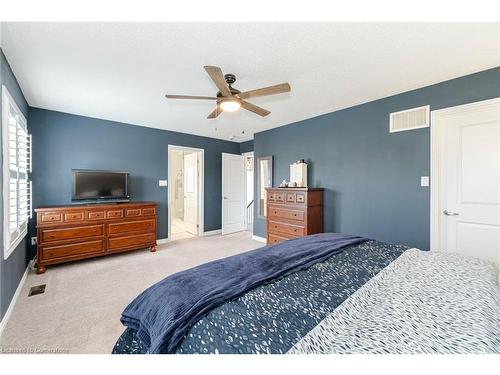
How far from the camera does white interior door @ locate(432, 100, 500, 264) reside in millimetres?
2381

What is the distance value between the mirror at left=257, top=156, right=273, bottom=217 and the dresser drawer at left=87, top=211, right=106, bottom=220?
2989 millimetres

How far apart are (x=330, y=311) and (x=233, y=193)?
5.10 meters

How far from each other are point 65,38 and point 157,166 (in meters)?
3.10

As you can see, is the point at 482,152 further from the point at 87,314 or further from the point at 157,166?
the point at 157,166

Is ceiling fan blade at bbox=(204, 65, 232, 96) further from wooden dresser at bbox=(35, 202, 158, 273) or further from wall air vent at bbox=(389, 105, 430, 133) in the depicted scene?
wooden dresser at bbox=(35, 202, 158, 273)

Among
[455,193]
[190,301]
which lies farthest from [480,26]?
[190,301]

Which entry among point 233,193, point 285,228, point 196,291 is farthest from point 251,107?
point 233,193

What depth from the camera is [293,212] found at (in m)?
3.71

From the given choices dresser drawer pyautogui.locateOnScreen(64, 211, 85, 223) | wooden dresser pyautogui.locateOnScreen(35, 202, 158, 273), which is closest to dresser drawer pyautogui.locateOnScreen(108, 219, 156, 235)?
wooden dresser pyautogui.locateOnScreen(35, 202, 158, 273)

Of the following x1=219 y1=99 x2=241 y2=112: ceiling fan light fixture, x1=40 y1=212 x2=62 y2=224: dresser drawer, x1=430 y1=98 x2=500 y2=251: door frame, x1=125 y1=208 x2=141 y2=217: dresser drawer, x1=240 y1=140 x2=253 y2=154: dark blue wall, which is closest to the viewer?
x1=219 y1=99 x2=241 y2=112: ceiling fan light fixture

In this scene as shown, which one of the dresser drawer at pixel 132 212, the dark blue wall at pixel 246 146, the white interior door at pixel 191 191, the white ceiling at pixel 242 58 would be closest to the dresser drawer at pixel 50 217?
the dresser drawer at pixel 132 212

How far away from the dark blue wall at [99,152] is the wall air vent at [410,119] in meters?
3.93

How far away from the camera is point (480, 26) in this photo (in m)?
1.70
